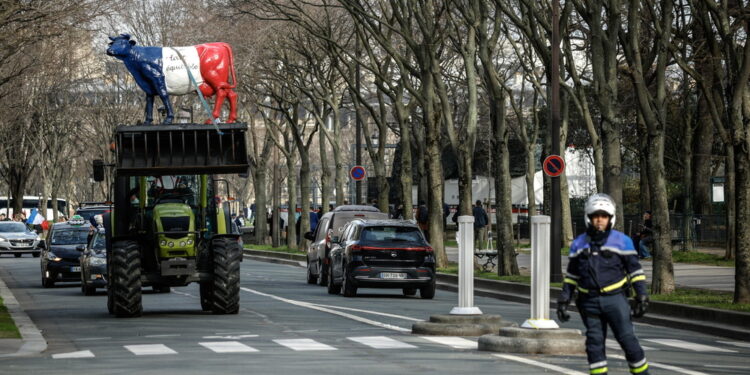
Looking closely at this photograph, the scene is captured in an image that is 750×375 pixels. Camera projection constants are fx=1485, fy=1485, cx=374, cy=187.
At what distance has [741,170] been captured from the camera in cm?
2289

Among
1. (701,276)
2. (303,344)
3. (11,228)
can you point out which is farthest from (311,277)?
(11,228)

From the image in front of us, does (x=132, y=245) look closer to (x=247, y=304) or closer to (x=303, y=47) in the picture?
(x=247, y=304)

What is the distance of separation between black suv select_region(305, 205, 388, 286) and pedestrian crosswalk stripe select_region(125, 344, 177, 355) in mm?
14656

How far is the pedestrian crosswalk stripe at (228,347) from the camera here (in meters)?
16.1

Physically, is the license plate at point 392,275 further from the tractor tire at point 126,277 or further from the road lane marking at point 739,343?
the road lane marking at point 739,343

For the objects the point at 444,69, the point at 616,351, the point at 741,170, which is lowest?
the point at 616,351

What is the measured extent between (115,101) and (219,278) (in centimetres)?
4448

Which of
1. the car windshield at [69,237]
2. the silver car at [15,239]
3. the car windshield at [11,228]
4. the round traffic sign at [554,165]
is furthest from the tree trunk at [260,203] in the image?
the round traffic sign at [554,165]

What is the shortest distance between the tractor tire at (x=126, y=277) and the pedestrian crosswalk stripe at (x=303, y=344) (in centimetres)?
477

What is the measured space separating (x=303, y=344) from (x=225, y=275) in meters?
5.32

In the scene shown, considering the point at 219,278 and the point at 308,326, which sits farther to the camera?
the point at 219,278

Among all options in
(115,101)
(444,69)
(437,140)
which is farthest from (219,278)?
(115,101)

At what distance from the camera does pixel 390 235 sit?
93.6 feet

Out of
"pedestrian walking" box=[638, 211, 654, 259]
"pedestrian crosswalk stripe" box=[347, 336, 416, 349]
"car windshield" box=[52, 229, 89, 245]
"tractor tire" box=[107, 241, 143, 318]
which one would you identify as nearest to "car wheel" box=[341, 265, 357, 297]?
"tractor tire" box=[107, 241, 143, 318]
